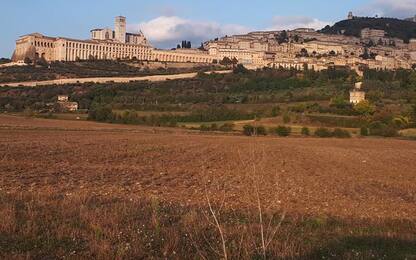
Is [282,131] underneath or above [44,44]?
underneath

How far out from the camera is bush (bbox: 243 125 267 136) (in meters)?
67.4

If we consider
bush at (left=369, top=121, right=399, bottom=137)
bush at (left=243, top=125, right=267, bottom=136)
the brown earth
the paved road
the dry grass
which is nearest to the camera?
the dry grass

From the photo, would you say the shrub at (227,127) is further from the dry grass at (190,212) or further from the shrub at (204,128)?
the dry grass at (190,212)

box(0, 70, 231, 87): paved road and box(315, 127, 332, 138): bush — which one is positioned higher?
box(0, 70, 231, 87): paved road

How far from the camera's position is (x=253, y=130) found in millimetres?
67750

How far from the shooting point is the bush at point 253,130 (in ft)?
221

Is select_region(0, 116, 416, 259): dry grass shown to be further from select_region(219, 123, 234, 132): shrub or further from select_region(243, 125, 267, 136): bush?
select_region(219, 123, 234, 132): shrub

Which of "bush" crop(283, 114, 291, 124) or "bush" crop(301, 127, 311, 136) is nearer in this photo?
"bush" crop(301, 127, 311, 136)

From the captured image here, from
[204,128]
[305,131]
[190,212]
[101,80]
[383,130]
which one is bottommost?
[204,128]

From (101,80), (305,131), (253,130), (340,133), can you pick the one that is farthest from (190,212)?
(101,80)

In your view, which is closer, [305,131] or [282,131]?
[282,131]

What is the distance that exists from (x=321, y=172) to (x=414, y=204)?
977 centimetres

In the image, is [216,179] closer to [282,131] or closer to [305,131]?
[282,131]

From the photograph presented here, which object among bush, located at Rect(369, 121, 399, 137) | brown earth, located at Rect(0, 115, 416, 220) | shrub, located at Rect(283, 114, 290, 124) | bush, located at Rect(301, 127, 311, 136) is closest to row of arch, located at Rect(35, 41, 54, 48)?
shrub, located at Rect(283, 114, 290, 124)
